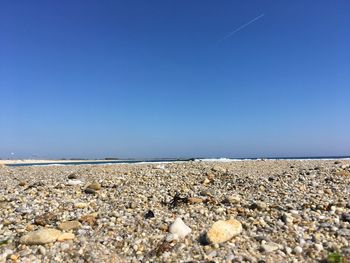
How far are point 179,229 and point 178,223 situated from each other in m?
0.18

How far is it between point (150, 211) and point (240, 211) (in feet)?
5.97

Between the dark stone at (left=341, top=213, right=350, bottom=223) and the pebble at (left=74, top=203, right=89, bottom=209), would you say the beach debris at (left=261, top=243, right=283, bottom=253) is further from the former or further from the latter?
the pebble at (left=74, top=203, right=89, bottom=209)

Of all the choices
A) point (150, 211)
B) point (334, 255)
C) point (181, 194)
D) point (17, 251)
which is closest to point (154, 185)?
point (181, 194)

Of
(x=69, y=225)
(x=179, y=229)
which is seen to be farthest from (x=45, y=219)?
(x=179, y=229)

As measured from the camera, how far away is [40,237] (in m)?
5.85

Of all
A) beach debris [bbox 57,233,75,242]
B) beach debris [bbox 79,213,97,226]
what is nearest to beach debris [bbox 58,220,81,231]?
beach debris [bbox 79,213,97,226]

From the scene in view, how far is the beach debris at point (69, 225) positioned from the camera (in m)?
6.44

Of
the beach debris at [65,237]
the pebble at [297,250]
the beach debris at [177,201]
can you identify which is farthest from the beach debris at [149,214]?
the pebble at [297,250]

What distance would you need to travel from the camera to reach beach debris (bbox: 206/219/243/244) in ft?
18.4

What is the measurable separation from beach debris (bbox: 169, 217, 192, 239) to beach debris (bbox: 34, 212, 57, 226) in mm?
2505

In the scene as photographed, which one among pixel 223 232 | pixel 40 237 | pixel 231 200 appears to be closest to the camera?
pixel 223 232

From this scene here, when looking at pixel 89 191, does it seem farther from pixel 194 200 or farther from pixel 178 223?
pixel 178 223

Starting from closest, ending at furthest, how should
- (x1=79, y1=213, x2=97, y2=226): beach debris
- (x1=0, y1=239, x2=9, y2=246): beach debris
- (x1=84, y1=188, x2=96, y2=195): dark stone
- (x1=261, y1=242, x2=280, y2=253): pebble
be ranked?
(x1=261, y1=242, x2=280, y2=253): pebble → (x1=0, y1=239, x2=9, y2=246): beach debris → (x1=79, y1=213, x2=97, y2=226): beach debris → (x1=84, y1=188, x2=96, y2=195): dark stone

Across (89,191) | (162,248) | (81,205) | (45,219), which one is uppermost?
(89,191)
